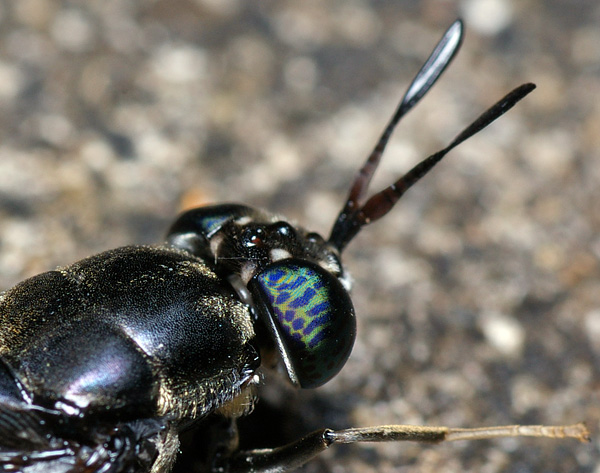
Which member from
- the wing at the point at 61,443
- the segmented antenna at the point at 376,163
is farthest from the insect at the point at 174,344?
the segmented antenna at the point at 376,163

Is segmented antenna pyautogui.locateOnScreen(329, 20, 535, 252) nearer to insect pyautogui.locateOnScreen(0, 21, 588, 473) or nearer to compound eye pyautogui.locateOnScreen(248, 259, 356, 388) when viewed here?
insect pyautogui.locateOnScreen(0, 21, 588, 473)

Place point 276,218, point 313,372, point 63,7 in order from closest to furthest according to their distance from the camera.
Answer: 1. point 313,372
2. point 276,218
3. point 63,7

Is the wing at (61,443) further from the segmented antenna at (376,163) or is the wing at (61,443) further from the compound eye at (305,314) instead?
the segmented antenna at (376,163)

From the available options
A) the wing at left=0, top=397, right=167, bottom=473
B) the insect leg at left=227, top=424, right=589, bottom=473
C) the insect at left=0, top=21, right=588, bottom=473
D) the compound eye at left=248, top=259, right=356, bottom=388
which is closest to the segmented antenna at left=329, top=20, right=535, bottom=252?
the insect at left=0, top=21, right=588, bottom=473

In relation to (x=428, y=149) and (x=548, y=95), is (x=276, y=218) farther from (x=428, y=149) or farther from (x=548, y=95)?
(x=548, y=95)

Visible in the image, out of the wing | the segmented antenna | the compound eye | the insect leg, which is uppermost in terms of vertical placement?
the segmented antenna

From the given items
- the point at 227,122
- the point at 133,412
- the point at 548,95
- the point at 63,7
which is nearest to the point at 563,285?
the point at 548,95

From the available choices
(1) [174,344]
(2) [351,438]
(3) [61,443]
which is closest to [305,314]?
Answer: (1) [174,344]
